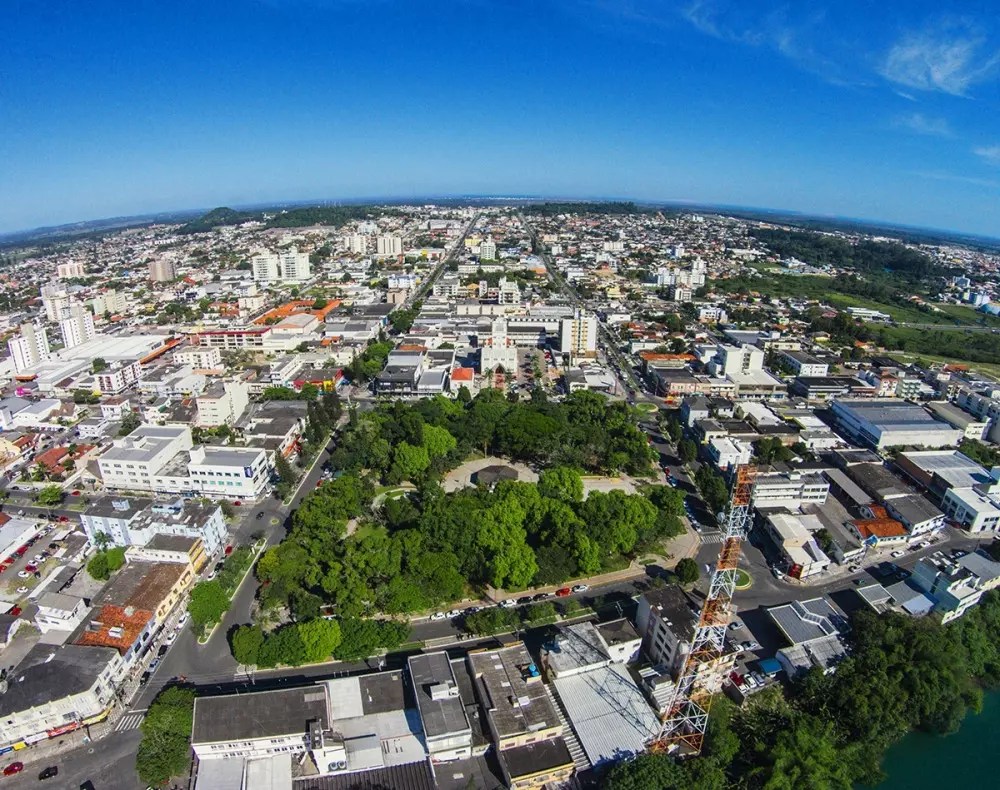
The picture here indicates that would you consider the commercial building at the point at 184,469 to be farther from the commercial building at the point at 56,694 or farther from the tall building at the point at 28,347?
the tall building at the point at 28,347

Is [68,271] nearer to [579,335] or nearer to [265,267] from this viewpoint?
[265,267]

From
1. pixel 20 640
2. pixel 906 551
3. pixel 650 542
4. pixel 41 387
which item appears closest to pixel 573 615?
pixel 650 542

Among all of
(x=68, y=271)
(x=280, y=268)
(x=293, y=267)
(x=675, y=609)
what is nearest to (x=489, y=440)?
(x=675, y=609)

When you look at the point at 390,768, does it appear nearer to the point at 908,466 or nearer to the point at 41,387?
the point at 908,466

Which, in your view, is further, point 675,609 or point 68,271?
point 68,271

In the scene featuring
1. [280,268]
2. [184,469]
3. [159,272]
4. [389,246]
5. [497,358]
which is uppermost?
[389,246]

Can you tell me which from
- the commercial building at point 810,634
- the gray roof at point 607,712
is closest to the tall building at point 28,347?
the gray roof at point 607,712
